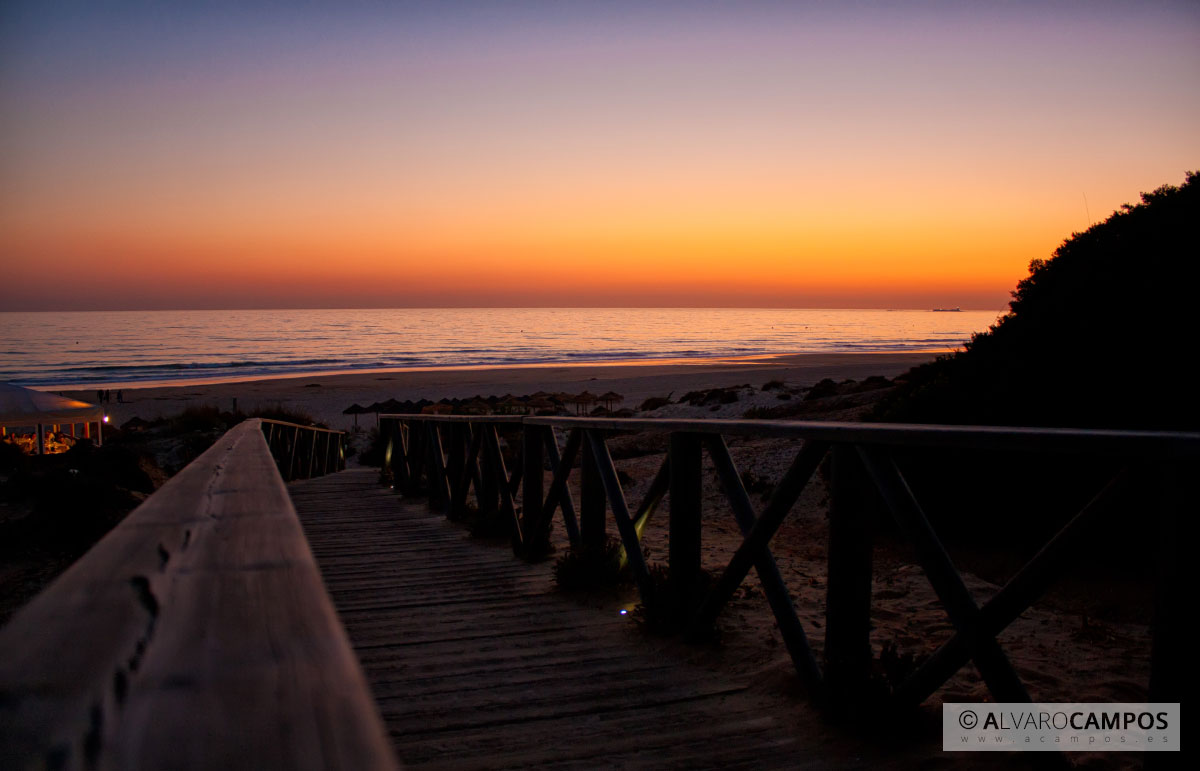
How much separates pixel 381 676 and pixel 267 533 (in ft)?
8.13

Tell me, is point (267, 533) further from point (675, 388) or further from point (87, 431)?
point (675, 388)

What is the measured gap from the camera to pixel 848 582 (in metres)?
2.95

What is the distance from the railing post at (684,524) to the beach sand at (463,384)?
22.6m

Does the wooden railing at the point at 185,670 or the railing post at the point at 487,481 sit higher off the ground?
the wooden railing at the point at 185,670

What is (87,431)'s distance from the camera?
19.0 meters

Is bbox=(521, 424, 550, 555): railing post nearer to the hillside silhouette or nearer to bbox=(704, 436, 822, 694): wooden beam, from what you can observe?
bbox=(704, 436, 822, 694): wooden beam

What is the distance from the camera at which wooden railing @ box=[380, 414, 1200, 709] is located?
1954 millimetres

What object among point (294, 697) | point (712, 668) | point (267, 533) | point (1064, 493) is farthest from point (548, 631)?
point (1064, 493)

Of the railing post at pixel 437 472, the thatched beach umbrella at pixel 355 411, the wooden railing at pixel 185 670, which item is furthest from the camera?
the thatched beach umbrella at pixel 355 411

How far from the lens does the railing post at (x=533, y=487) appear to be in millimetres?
5980

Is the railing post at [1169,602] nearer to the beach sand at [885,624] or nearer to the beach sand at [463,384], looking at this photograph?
Result: the beach sand at [885,624]

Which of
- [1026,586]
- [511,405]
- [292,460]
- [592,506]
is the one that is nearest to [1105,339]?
[592,506]

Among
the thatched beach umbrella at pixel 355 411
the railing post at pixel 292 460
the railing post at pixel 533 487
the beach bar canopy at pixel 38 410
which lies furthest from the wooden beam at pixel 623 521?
the thatched beach umbrella at pixel 355 411

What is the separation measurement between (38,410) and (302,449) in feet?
19.0
